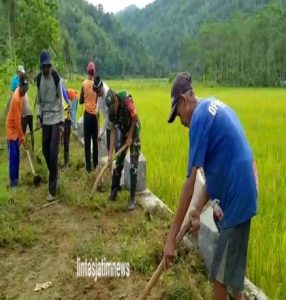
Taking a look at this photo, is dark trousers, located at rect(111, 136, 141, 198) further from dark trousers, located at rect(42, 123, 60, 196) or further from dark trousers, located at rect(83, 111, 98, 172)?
dark trousers, located at rect(83, 111, 98, 172)

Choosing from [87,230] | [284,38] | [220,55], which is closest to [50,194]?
[87,230]

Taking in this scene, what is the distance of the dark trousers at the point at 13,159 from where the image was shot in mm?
6637

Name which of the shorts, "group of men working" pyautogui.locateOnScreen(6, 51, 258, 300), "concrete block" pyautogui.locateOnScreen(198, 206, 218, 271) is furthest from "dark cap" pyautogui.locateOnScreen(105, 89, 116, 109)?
the shorts

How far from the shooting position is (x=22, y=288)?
3.91 metres

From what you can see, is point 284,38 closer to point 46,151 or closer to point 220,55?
point 220,55

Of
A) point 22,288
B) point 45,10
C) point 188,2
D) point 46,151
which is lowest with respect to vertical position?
point 22,288

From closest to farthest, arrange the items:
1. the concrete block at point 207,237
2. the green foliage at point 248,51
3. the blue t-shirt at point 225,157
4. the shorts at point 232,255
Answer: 1. the blue t-shirt at point 225,157
2. the shorts at point 232,255
3. the concrete block at point 207,237
4. the green foliage at point 248,51

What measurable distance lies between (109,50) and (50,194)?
99083 millimetres

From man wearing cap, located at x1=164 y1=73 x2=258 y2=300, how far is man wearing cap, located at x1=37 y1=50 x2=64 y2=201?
3679 mm

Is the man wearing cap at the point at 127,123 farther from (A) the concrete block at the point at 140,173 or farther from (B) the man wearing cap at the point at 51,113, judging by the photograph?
(B) the man wearing cap at the point at 51,113

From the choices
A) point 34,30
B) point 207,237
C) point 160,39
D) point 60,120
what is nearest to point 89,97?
point 60,120

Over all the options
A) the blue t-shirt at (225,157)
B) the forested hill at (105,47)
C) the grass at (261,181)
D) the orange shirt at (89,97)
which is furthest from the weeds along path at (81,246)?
the forested hill at (105,47)

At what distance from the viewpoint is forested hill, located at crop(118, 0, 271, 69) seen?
383 ft

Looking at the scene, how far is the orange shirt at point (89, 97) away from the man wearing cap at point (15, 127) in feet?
3.65
